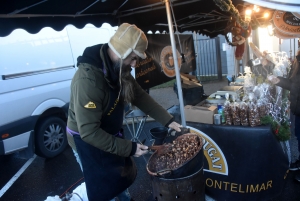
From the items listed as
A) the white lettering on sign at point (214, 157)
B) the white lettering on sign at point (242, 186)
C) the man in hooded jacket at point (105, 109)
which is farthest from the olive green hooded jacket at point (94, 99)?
the white lettering on sign at point (242, 186)

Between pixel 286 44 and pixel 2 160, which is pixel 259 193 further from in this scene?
pixel 286 44

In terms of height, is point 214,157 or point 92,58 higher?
point 92,58

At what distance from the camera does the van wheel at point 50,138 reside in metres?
4.73

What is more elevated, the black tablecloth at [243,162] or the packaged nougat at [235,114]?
the packaged nougat at [235,114]

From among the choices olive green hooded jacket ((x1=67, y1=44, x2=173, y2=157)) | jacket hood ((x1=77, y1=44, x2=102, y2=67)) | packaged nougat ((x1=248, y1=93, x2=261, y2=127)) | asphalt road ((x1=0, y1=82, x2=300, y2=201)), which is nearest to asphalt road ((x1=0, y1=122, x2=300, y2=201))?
asphalt road ((x1=0, y1=82, x2=300, y2=201))

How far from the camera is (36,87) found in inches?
178

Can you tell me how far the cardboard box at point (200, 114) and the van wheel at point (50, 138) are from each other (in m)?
2.79

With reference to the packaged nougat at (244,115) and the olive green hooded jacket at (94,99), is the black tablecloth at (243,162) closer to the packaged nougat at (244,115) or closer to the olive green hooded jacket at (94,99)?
the packaged nougat at (244,115)

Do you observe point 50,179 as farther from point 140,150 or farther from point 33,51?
point 140,150

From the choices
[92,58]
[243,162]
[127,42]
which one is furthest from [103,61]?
[243,162]

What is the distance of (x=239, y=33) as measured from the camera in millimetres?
6379

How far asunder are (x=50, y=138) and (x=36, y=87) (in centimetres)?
102

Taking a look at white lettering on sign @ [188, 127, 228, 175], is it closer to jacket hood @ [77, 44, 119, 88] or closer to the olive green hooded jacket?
the olive green hooded jacket

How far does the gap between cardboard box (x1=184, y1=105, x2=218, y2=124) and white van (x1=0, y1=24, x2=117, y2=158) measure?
8.83 ft
